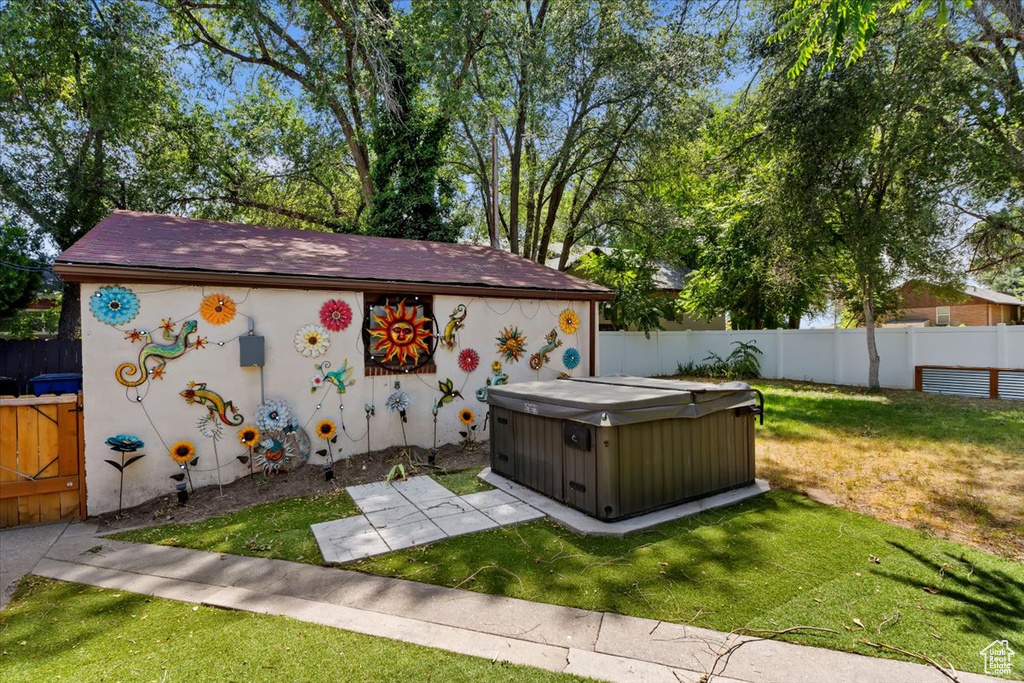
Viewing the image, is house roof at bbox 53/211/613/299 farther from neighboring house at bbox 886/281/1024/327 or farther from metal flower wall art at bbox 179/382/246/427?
neighboring house at bbox 886/281/1024/327

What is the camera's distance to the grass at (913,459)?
398 cm

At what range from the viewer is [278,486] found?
4941 mm

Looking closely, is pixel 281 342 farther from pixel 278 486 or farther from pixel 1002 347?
pixel 1002 347

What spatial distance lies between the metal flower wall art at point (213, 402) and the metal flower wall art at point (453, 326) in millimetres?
2525

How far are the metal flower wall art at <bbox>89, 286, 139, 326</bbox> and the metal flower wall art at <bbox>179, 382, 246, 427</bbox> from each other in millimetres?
856

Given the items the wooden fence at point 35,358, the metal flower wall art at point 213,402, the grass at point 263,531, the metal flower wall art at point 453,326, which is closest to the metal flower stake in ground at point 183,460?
the metal flower wall art at point 213,402

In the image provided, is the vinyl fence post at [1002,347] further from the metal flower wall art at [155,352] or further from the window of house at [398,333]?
the metal flower wall art at [155,352]

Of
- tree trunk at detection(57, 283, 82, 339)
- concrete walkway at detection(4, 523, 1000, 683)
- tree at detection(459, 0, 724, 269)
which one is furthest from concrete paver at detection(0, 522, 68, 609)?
tree trunk at detection(57, 283, 82, 339)

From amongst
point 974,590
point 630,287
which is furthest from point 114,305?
point 630,287

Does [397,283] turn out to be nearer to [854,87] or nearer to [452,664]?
[452,664]

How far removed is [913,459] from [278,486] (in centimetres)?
738

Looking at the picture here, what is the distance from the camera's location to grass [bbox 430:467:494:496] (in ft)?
15.6

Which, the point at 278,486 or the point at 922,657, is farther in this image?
the point at 278,486

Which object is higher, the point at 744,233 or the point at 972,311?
the point at 744,233
